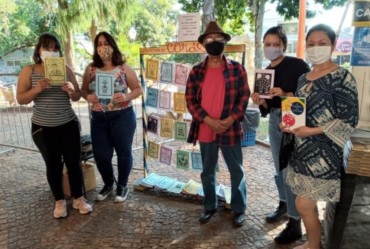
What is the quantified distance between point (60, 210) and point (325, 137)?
241cm

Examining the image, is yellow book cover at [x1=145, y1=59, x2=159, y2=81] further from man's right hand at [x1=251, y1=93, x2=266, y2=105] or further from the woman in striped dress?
man's right hand at [x1=251, y1=93, x2=266, y2=105]

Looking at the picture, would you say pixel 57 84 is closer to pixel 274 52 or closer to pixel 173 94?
pixel 173 94

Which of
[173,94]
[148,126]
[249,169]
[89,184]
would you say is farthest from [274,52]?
[89,184]

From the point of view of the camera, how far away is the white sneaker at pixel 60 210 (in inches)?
116

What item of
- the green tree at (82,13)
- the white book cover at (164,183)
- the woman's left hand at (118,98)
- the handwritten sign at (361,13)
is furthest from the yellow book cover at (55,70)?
the green tree at (82,13)

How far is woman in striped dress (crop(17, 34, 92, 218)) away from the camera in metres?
2.62

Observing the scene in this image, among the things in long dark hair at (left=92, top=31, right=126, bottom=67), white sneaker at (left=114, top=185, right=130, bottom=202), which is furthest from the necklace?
white sneaker at (left=114, top=185, right=130, bottom=202)

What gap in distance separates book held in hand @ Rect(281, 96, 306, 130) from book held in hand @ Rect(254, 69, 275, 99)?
1.41ft

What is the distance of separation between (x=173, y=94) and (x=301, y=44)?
225 centimetres

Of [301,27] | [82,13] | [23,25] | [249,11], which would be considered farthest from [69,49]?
[301,27]

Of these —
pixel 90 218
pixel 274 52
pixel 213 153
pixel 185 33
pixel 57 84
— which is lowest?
pixel 90 218

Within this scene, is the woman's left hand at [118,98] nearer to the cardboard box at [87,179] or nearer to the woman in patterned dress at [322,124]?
the cardboard box at [87,179]

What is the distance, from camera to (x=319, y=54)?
1.78 metres

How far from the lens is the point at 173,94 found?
3.08m
